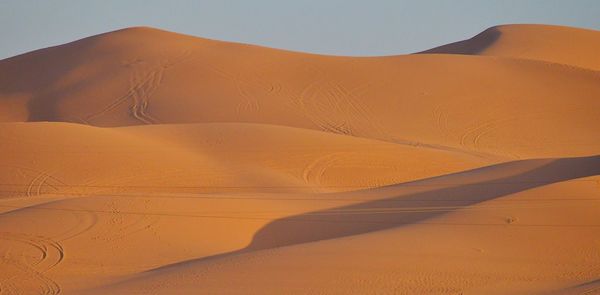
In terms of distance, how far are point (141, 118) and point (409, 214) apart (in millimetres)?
22843

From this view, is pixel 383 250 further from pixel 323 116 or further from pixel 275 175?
pixel 323 116

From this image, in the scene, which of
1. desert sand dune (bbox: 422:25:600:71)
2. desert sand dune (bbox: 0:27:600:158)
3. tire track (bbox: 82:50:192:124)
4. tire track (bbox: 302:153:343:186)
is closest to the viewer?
tire track (bbox: 302:153:343:186)

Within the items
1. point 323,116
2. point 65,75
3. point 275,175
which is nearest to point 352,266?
point 275,175

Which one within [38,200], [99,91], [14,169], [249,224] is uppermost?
[99,91]

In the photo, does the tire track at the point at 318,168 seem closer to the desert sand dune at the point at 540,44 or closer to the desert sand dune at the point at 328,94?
the desert sand dune at the point at 328,94

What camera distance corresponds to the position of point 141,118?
35719mm

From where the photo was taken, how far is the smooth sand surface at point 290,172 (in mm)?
10547

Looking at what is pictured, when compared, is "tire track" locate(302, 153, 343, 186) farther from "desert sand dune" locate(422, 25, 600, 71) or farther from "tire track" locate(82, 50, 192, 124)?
"desert sand dune" locate(422, 25, 600, 71)

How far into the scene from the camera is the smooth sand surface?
1055cm

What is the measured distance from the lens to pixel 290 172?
22906 millimetres

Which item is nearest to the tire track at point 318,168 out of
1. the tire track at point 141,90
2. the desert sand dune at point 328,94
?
the desert sand dune at point 328,94

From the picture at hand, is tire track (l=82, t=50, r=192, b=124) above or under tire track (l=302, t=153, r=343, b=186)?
above

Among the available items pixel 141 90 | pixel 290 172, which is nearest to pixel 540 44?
pixel 141 90

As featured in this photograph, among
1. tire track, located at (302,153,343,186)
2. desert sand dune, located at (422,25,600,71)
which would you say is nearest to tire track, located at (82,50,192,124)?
tire track, located at (302,153,343,186)
